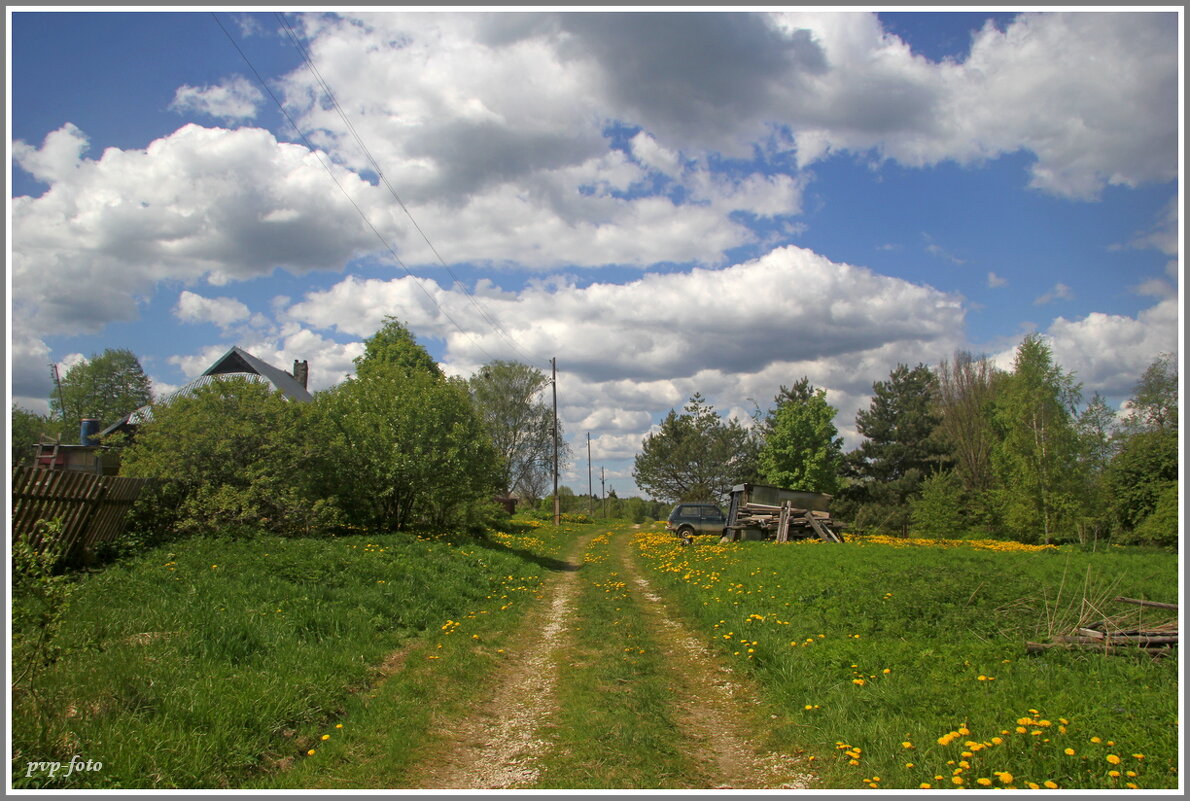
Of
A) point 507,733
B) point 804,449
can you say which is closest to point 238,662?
point 507,733

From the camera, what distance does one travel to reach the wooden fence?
9625 millimetres

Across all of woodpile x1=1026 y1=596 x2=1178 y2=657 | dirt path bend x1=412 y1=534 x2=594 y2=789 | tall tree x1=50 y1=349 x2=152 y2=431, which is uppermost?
tall tree x1=50 y1=349 x2=152 y2=431

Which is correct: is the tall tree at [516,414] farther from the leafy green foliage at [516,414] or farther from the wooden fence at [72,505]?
the wooden fence at [72,505]

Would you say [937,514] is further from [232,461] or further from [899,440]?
[232,461]

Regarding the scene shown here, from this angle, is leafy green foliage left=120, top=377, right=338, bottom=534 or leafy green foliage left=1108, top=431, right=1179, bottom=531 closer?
leafy green foliage left=120, top=377, right=338, bottom=534

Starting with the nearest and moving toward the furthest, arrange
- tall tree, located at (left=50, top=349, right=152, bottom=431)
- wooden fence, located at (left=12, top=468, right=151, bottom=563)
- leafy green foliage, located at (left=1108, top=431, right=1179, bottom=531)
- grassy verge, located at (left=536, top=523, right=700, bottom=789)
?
grassy verge, located at (left=536, top=523, right=700, bottom=789), wooden fence, located at (left=12, top=468, right=151, bottom=563), leafy green foliage, located at (left=1108, top=431, right=1179, bottom=531), tall tree, located at (left=50, top=349, right=152, bottom=431)

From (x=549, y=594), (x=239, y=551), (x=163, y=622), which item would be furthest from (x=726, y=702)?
(x=239, y=551)

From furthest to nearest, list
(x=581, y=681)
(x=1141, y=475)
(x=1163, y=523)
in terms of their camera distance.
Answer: (x=1141, y=475)
(x=1163, y=523)
(x=581, y=681)

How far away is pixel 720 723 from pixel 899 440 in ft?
161

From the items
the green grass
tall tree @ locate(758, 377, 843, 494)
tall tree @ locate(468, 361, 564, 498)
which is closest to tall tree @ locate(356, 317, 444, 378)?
tall tree @ locate(468, 361, 564, 498)

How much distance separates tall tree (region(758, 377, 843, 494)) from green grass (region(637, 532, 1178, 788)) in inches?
1220

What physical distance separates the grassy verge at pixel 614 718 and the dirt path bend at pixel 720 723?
16cm

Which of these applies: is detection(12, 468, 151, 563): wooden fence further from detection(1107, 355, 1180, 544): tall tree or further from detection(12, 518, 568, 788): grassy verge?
detection(1107, 355, 1180, 544): tall tree

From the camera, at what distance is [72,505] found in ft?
35.1
